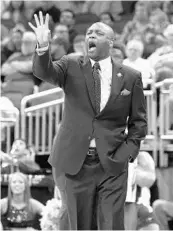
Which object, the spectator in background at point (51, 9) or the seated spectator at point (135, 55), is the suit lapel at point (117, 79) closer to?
the seated spectator at point (135, 55)

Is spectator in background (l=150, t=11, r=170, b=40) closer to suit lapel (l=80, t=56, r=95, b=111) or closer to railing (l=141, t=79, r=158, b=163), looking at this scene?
railing (l=141, t=79, r=158, b=163)

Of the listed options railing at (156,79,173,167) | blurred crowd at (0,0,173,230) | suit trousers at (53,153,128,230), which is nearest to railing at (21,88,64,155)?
blurred crowd at (0,0,173,230)

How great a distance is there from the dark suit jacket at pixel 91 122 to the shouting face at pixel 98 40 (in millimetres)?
135

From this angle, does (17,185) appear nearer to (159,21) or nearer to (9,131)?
(9,131)

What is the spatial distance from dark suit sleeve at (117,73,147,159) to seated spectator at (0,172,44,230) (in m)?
2.80

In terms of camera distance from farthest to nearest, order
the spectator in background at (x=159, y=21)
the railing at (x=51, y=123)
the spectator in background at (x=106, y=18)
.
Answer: the spectator in background at (x=106, y=18)
the spectator in background at (x=159, y=21)
the railing at (x=51, y=123)

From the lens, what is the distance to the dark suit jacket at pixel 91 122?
15.3 ft

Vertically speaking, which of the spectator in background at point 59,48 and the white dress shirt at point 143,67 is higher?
Answer: the spectator in background at point 59,48

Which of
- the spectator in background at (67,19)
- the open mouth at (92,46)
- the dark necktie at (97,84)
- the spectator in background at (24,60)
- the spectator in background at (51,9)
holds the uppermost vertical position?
the spectator in background at (51,9)

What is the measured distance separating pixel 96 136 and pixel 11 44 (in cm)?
614

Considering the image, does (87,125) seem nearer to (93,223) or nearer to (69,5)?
(93,223)

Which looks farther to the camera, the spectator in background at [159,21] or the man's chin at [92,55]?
the spectator in background at [159,21]

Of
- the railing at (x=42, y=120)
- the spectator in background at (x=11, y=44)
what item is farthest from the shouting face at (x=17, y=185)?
the spectator in background at (x=11, y=44)

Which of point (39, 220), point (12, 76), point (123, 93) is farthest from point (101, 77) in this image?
point (12, 76)
